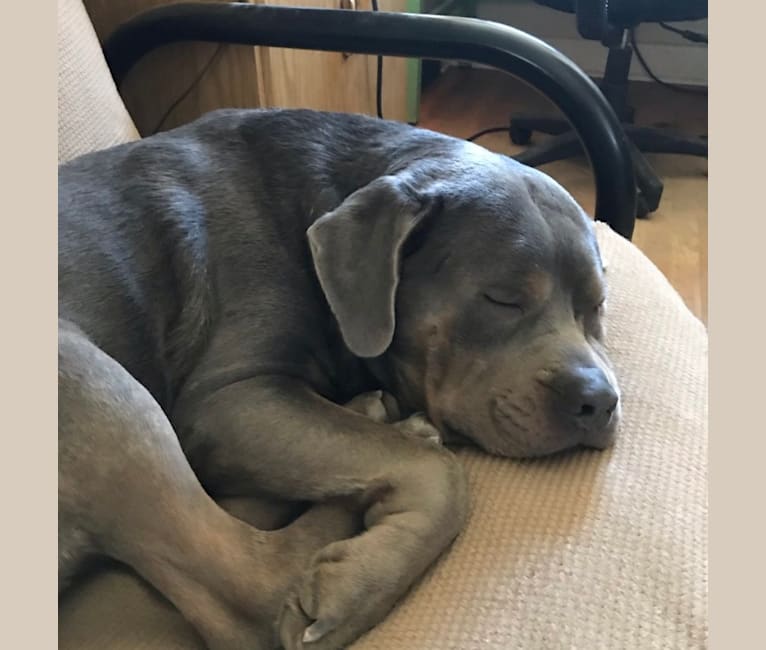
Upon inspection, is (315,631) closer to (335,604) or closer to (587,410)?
(335,604)

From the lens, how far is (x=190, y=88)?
239 cm

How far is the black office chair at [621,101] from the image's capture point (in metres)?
3.43

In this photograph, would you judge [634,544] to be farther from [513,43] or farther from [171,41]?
[171,41]

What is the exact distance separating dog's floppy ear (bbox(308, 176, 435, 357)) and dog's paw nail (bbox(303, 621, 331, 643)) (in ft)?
1.40

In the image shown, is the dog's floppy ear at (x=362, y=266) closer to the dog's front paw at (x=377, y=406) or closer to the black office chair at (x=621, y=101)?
the dog's front paw at (x=377, y=406)

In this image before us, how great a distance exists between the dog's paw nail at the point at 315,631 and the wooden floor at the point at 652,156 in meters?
2.02

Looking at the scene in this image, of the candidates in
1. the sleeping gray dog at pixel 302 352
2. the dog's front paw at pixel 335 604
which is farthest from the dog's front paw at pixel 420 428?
the dog's front paw at pixel 335 604

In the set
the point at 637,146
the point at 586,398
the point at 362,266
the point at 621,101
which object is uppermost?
the point at 362,266

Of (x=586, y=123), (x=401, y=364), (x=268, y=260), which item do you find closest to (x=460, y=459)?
(x=401, y=364)

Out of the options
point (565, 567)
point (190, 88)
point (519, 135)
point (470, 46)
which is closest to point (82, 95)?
point (190, 88)

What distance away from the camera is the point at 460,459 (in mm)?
1410

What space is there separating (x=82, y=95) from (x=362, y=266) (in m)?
0.85

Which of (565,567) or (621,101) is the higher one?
(565,567)

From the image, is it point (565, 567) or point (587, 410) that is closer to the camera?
point (565, 567)
